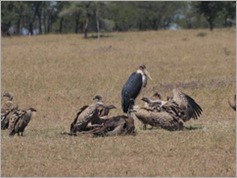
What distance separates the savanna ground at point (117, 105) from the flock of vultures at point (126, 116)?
0.21 m

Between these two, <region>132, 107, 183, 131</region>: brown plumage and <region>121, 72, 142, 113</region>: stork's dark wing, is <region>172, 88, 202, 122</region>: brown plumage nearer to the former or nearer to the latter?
<region>132, 107, 183, 131</region>: brown plumage

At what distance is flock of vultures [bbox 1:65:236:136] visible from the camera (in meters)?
11.0

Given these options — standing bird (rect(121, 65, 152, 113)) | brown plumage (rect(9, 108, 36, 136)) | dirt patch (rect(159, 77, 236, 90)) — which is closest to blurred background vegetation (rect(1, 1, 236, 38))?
dirt patch (rect(159, 77, 236, 90))

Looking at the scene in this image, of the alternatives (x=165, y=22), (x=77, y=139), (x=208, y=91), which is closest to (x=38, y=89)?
(x=208, y=91)

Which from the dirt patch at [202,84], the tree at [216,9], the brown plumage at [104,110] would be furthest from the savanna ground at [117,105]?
the tree at [216,9]

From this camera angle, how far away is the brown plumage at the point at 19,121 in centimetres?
1131

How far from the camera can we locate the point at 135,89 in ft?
41.8

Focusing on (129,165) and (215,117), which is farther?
(215,117)

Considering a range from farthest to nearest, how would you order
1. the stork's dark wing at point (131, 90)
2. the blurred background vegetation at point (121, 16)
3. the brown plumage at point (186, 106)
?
the blurred background vegetation at point (121, 16) < the stork's dark wing at point (131, 90) < the brown plumage at point (186, 106)

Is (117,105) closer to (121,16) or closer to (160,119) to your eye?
(160,119)

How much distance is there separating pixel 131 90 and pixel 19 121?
7.87 ft

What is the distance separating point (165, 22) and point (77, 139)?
281ft

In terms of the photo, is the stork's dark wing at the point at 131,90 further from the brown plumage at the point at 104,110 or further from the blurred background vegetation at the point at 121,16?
the blurred background vegetation at the point at 121,16

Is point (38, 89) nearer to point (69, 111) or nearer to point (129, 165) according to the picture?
point (69, 111)
